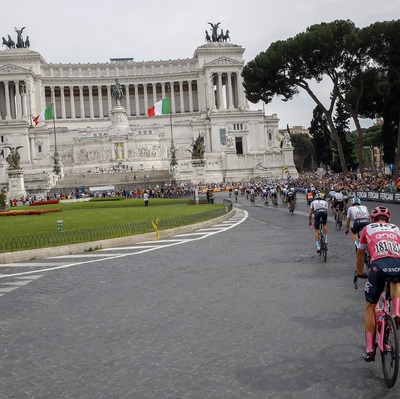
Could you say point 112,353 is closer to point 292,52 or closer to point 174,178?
point 292,52

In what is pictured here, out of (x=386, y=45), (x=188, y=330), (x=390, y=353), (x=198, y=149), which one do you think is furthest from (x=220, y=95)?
(x=390, y=353)

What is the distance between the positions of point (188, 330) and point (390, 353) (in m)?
3.72

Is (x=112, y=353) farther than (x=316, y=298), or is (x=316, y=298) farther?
(x=316, y=298)

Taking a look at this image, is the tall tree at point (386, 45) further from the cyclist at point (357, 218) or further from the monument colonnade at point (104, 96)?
the monument colonnade at point (104, 96)

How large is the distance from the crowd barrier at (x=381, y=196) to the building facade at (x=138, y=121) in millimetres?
→ 32684

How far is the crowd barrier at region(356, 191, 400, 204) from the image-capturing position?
37.4 metres

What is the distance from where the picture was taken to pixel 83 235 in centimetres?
2125

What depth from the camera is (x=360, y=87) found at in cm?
5209

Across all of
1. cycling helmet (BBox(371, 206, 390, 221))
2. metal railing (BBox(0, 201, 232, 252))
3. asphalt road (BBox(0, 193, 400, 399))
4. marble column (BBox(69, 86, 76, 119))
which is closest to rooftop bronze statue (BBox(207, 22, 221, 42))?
marble column (BBox(69, 86, 76, 119))

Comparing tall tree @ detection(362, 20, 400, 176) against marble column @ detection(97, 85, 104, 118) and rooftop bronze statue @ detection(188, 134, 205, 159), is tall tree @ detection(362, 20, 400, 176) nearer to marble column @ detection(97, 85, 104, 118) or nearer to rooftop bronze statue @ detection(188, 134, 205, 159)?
rooftop bronze statue @ detection(188, 134, 205, 159)

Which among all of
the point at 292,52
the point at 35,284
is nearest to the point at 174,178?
the point at 292,52

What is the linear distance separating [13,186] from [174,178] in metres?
20.4

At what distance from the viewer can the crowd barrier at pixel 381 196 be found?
37397mm

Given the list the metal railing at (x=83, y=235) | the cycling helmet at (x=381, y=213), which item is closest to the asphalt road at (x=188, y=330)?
the cycling helmet at (x=381, y=213)
